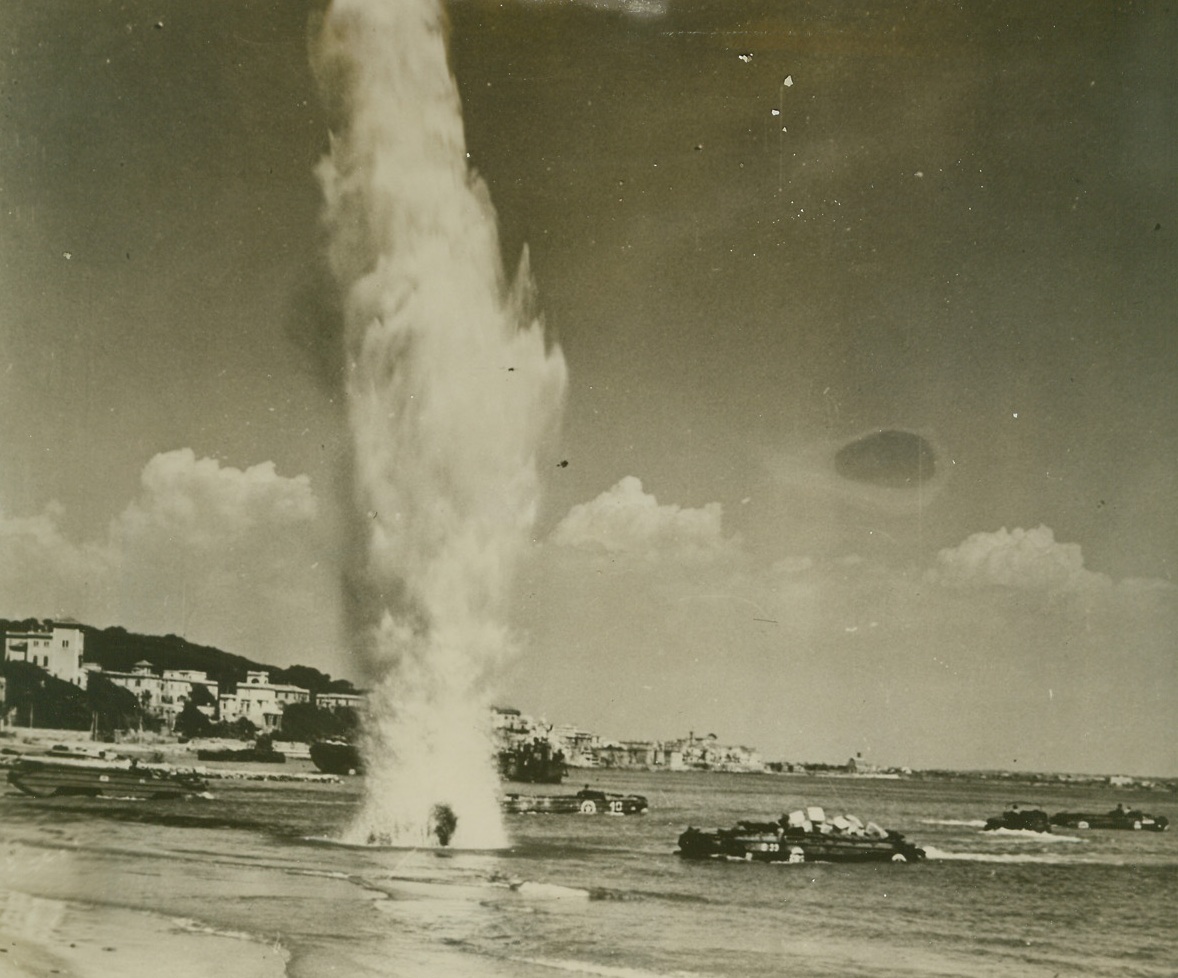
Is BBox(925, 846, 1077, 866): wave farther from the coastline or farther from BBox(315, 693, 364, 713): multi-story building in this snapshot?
the coastline

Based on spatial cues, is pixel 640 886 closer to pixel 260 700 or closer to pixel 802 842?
pixel 802 842

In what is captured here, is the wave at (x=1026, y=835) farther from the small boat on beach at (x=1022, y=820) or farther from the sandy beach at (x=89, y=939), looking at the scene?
the sandy beach at (x=89, y=939)

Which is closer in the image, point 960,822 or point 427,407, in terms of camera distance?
point 960,822

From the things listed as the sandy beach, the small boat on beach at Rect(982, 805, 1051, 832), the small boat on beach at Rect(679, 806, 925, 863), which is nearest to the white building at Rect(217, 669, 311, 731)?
the sandy beach

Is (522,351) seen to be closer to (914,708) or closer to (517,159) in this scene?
(517,159)

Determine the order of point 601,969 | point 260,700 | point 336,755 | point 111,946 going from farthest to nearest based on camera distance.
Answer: point 260,700 < point 336,755 < point 111,946 < point 601,969

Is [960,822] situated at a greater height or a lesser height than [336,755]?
lesser

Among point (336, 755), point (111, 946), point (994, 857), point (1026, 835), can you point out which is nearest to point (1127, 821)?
point (1026, 835)

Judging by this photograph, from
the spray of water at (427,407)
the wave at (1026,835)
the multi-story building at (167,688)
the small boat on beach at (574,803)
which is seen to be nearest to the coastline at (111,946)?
the spray of water at (427,407)
